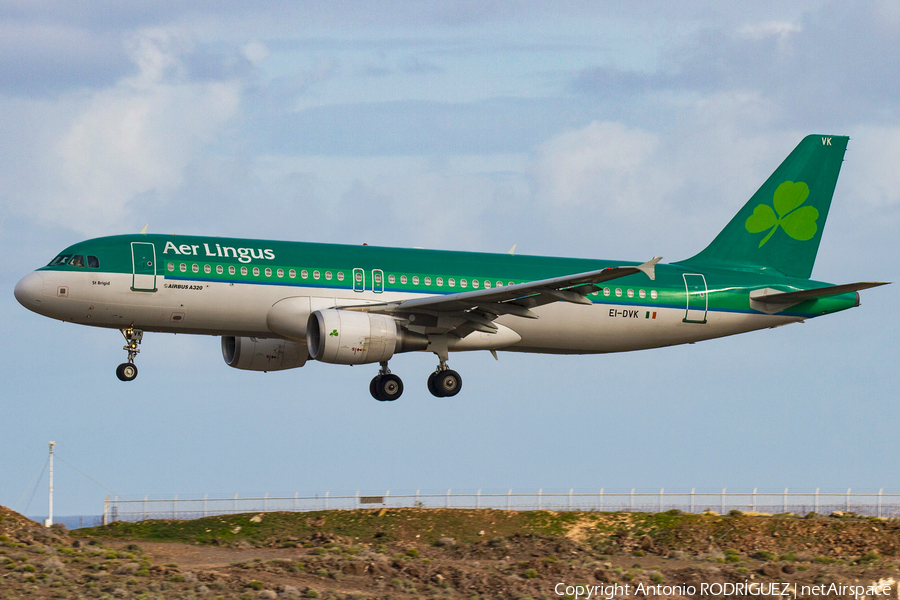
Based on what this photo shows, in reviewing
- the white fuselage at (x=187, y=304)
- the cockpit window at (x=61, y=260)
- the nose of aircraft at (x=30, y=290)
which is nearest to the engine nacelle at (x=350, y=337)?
the white fuselage at (x=187, y=304)

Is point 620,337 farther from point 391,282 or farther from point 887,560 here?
point 887,560

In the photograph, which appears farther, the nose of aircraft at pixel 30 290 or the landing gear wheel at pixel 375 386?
the landing gear wheel at pixel 375 386

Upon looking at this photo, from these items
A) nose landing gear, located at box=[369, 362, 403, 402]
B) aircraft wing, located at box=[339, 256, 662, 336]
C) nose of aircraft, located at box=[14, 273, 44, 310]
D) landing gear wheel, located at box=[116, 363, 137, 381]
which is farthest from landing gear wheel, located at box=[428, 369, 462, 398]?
nose of aircraft, located at box=[14, 273, 44, 310]

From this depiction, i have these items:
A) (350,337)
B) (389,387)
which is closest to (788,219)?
(389,387)

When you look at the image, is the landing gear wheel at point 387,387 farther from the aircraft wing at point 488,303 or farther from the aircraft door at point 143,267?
the aircraft door at point 143,267

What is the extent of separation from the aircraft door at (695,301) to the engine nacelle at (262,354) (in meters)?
13.9

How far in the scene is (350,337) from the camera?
125 feet

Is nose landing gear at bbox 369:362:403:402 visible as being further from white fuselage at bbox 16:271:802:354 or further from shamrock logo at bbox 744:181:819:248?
shamrock logo at bbox 744:181:819:248

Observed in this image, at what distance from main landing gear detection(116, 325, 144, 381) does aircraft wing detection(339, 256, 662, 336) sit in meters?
6.86

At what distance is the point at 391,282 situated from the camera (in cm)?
4103

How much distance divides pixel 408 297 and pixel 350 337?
360 cm

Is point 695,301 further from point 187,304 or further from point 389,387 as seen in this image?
point 187,304

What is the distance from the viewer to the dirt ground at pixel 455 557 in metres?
31.1

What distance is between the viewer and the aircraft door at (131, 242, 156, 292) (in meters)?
38.6
